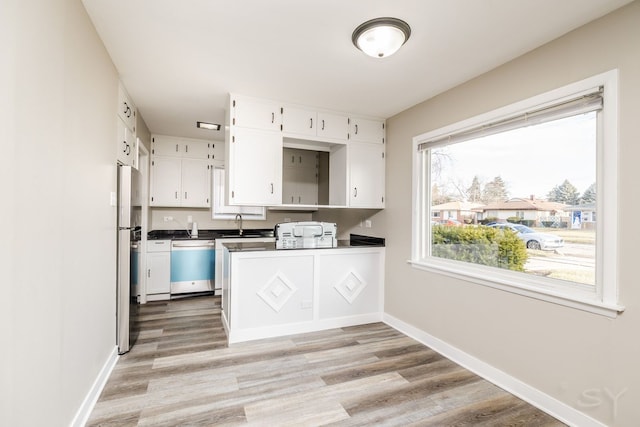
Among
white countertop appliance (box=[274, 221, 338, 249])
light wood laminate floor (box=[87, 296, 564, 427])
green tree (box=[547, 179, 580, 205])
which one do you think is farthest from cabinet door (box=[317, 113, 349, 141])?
light wood laminate floor (box=[87, 296, 564, 427])

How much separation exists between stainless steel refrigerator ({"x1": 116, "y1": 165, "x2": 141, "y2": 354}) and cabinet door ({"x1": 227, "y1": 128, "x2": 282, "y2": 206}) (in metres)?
0.85

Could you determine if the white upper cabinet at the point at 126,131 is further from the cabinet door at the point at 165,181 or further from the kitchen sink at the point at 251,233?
the kitchen sink at the point at 251,233

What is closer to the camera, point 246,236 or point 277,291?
point 277,291

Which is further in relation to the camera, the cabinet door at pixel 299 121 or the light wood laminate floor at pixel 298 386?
the cabinet door at pixel 299 121

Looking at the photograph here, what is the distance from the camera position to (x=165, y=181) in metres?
4.80

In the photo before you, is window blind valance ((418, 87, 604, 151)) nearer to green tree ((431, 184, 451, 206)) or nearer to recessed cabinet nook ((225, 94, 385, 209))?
green tree ((431, 184, 451, 206))

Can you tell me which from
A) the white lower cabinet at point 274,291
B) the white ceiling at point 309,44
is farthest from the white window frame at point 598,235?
the white lower cabinet at point 274,291

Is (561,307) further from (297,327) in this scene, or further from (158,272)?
(158,272)

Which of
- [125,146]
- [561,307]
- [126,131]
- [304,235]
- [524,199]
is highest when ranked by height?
[126,131]

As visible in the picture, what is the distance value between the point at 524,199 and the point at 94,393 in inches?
132

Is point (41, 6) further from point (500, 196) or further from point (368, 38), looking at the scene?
point (500, 196)

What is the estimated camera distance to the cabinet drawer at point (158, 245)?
14.6ft

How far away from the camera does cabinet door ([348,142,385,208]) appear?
368 cm

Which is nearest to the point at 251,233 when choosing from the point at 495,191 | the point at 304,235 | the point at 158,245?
the point at 158,245
